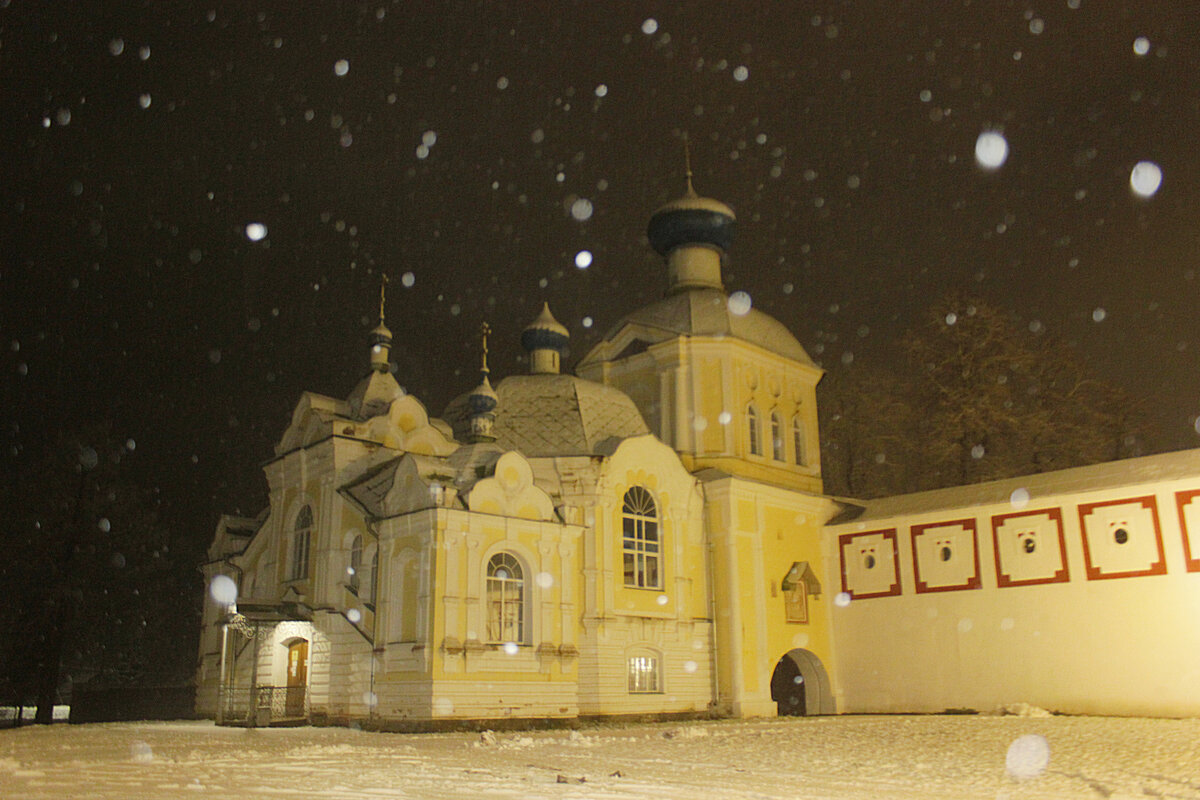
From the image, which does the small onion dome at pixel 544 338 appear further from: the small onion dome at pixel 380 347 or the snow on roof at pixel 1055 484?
the snow on roof at pixel 1055 484

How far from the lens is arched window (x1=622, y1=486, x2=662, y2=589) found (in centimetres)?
2019

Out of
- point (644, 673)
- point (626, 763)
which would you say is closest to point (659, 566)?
point (644, 673)

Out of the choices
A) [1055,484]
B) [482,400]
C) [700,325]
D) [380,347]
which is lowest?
[1055,484]

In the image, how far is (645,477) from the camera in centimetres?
2061

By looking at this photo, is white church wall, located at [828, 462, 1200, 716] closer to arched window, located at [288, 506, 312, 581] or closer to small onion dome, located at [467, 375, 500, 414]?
small onion dome, located at [467, 375, 500, 414]

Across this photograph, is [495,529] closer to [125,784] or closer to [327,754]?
[327,754]

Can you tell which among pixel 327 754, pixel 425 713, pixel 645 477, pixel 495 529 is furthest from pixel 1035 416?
pixel 327 754

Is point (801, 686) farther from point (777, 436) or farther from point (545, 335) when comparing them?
point (545, 335)

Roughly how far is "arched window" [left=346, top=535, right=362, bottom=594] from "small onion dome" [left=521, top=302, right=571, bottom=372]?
22.4 ft

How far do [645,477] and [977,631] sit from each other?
7.45 m

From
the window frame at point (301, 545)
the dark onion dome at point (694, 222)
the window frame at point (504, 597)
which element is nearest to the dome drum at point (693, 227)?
the dark onion dome at point (694, 222)

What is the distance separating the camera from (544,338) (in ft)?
Result: 78.8

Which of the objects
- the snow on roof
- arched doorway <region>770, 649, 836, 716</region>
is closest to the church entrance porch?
arched doorway <region>770, 649, 836, 716</region>

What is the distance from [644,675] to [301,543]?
733 cm
